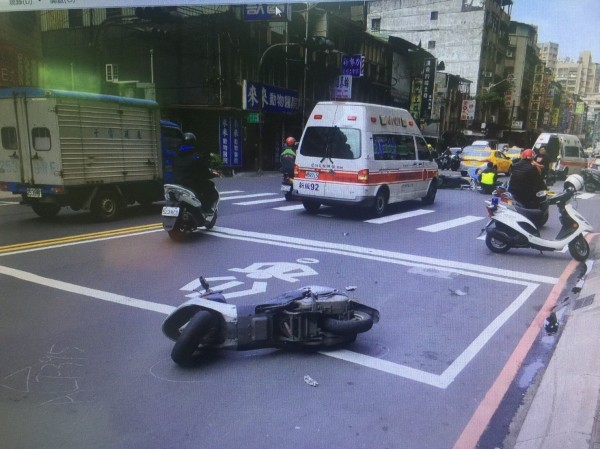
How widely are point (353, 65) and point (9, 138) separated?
25.2 metres

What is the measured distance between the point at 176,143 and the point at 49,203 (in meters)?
3.89

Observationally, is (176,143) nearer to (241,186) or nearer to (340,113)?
(340,113)

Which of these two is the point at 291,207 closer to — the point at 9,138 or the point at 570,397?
the point at 9,138

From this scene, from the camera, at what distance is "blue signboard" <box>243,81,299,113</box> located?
2400cm

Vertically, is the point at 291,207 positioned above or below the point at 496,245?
below

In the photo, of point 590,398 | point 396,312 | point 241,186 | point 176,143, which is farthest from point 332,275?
point 241,186

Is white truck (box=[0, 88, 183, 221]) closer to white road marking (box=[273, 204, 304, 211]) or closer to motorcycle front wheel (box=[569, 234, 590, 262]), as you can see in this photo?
white road marking (box=[273, 204, 304, 211])

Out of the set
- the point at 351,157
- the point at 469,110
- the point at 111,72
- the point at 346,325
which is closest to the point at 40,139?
the point at 351,157

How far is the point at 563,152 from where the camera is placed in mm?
25156

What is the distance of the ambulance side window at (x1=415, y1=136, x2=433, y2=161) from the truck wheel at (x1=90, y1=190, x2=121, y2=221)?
7843mm

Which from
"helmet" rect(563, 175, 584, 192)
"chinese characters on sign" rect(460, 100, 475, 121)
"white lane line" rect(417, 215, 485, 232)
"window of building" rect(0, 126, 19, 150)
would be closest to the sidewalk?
"helmet" rect(563, 175, 584, 192)

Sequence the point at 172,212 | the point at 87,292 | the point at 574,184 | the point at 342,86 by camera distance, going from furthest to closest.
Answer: the point at 342,86
the point at 172,212
the point at 574,184
the point at 87,292

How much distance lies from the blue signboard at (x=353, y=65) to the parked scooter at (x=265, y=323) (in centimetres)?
2910

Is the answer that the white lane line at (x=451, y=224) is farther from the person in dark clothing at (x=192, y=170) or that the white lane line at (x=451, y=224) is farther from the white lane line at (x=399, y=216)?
the person in dark clothing at (x=192, y=170)
